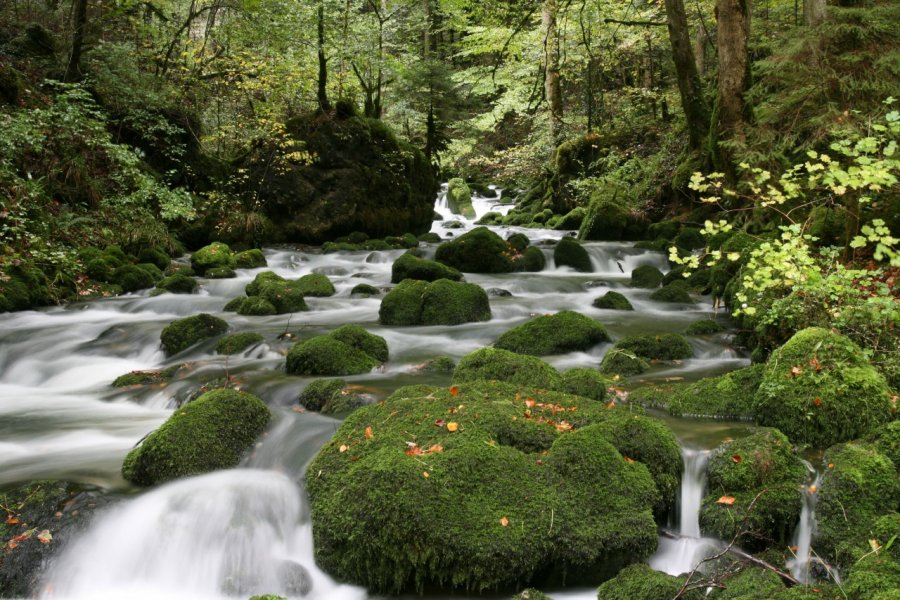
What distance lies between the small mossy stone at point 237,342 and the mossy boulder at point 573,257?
855cm

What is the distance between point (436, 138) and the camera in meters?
22.5

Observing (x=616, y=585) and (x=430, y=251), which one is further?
(x=430, y=251)

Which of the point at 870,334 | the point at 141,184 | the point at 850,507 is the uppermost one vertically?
the point at 141,184

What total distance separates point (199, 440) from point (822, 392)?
→ 450 centimetres

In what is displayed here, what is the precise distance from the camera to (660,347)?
287 inches

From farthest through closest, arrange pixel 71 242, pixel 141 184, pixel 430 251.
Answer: pixel 430 251 < pixel 141 184 < pixel 71 242

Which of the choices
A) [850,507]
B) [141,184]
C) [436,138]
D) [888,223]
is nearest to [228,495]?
[850,507]

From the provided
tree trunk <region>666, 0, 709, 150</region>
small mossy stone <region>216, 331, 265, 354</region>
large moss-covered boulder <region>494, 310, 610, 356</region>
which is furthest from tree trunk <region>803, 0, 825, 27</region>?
small mossy stone <region>216, 331, 265, 354</region>

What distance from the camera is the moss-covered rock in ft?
11.2

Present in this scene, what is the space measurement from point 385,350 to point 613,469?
4.14 metres

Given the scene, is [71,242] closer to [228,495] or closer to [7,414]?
[7,414]

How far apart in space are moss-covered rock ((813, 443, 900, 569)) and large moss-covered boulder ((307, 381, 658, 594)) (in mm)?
927

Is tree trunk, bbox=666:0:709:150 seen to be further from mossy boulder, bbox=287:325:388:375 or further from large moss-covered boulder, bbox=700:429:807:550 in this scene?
large moss-covered boulder, bbox=700:429:807:550

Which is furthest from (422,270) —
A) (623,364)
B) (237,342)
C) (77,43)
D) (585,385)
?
(77,43)
